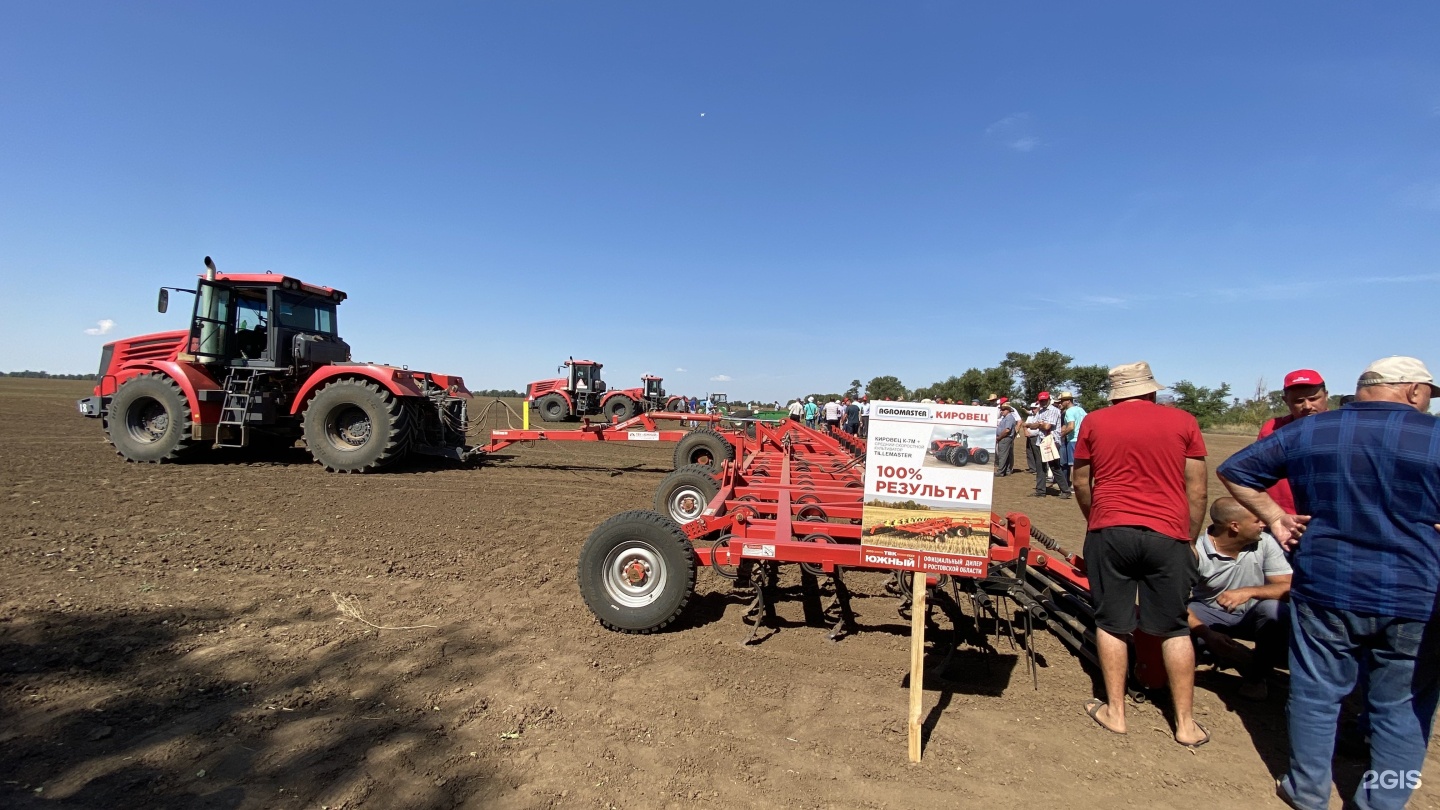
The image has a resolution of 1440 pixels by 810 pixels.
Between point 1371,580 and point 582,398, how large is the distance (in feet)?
75.1

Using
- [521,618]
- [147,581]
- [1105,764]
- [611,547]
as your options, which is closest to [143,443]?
[147,581]

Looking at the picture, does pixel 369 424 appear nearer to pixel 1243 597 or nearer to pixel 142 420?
pixel 142 420

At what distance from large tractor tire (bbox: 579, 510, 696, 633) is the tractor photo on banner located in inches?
48.6

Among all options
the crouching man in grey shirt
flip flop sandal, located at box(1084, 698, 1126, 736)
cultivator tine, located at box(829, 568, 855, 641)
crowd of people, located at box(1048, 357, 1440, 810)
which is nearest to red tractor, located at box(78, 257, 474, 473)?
cultivator tine, located at box(829, 568, 855, 641)

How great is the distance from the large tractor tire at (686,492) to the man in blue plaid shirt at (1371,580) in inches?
164

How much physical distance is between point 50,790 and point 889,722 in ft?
10.2

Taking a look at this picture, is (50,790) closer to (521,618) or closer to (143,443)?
(521,618)

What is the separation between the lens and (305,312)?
9.59 metres

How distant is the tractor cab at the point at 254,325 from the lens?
29.2ft

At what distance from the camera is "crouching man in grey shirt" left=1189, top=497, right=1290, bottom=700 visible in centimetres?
317

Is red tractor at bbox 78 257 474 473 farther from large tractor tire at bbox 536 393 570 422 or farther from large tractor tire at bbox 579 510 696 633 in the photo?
large tractor tire at bbox 536 393 570 422

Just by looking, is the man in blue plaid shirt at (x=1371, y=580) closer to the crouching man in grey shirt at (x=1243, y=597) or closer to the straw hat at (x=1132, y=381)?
the straw hat at (x=1132, y=381)

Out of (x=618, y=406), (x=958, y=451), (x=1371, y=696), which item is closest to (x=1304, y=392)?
(x=1371, y=696)

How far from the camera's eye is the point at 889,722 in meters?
2.80
